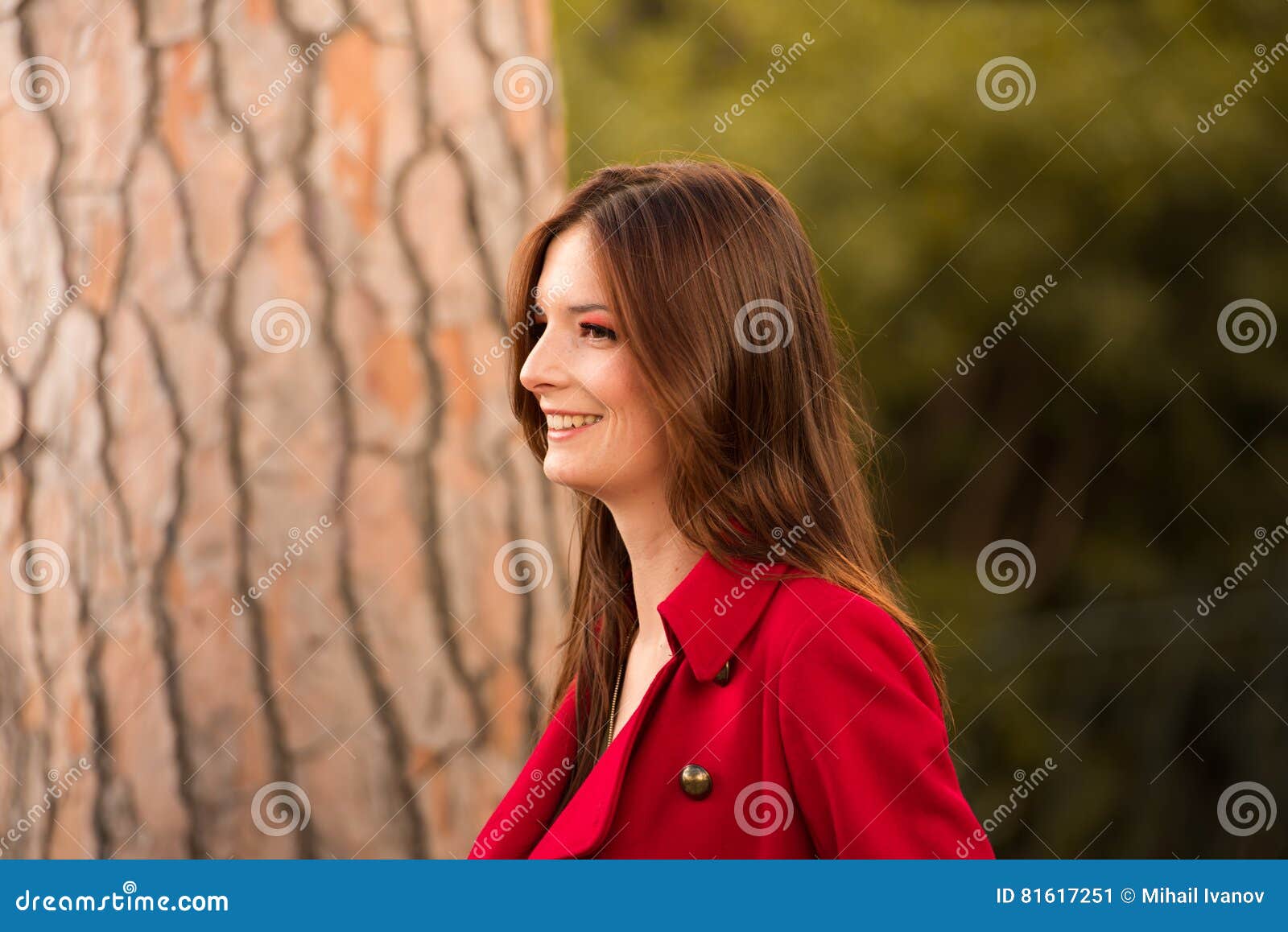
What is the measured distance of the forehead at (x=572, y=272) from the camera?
1588 millimetres

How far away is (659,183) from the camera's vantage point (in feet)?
5.31

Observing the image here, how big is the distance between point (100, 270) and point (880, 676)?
1.32 meters

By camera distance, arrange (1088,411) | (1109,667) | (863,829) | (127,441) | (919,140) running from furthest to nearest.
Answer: (1088,411) < (919,140) < (1109,667) < (127,441) < (863,829)

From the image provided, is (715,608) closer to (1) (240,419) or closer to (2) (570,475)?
(2) (570,475)

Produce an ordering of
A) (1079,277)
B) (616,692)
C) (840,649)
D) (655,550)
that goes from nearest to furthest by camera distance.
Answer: (840,649) < (655,550) < (616,692) < (1079,277)

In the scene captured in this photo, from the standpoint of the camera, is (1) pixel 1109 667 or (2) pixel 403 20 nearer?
(2) pixel 403 20

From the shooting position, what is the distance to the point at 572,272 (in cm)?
162

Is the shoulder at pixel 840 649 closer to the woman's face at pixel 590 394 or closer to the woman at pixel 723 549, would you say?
the woman at pixel 723 549

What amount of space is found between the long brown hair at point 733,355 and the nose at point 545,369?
104 millimetres

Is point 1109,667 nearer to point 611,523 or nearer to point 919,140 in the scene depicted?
point 919,140

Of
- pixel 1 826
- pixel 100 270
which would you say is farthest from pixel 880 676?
pixel 1 826

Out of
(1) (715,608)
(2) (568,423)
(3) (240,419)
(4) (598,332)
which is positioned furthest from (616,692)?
(3) (240,419)

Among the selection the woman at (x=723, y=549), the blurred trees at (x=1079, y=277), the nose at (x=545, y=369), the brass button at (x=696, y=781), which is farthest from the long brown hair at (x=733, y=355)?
the blurred trees at (x=1079, y=277)

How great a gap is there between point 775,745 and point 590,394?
50cm
